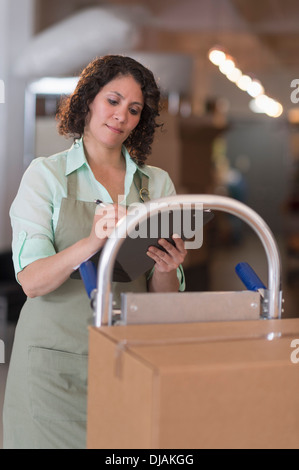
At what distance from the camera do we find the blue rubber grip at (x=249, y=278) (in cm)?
147

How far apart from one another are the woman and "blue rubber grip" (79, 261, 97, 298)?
0.60ft

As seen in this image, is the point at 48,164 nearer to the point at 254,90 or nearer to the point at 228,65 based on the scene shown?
the point at 228,65

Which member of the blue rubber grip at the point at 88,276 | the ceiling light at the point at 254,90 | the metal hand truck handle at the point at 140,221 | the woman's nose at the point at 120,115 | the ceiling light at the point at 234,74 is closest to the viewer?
the metal hand truck handle at the point at 140,221

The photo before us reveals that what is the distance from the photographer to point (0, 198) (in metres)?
5.52

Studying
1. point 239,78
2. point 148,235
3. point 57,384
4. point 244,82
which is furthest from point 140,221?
point 244,82

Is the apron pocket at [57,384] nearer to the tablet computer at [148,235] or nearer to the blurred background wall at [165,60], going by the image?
the tablet computer at [148,235]

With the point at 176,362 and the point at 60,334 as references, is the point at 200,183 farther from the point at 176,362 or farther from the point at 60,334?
the point at 176,362

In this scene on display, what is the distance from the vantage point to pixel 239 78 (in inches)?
204

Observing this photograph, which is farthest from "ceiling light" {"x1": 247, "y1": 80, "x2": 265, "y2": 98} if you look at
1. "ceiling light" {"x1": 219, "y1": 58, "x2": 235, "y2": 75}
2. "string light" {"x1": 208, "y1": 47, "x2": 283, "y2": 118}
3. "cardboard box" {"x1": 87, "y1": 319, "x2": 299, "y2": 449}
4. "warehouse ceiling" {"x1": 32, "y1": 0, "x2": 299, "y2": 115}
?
"cardboard box" {"x1": 87, "y1": 319, "x2": 299, "y2": 449}

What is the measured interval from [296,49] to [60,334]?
6626 mm

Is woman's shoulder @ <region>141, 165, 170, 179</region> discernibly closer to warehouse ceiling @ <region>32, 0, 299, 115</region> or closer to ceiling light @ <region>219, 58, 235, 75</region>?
ceiling light @ <region>219, 58, 235, 75</region>

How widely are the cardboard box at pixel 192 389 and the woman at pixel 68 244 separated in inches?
16.7

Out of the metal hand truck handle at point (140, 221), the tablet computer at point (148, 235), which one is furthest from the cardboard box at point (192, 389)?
the tablet computer at point (148, 235)

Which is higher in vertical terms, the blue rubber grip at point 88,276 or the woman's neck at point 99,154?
the woman's neck at point 99,154
